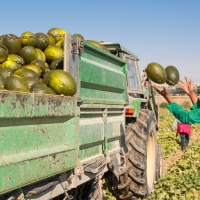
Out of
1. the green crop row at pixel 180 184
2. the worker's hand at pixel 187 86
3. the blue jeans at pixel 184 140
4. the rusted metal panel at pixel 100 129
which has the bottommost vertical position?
the green crop row at pixel 180 184

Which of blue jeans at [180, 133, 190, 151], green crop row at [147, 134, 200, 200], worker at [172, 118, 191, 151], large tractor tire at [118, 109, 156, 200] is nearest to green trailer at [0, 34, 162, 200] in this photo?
large tractor tire at [118, 109, 156, 200]

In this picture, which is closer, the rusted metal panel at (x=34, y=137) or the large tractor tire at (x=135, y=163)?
the rusted metal panel at (x=34, y=137)

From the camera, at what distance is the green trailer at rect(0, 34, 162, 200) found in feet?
10.4

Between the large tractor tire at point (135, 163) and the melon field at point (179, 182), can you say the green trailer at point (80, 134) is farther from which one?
Answer: the melon field at point (179, 182)

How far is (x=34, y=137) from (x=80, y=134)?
93 centimetres

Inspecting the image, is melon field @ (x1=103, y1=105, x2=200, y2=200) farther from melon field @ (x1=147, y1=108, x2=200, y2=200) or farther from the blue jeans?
the blue jeans

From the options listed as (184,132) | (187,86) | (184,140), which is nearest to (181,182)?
(187,86)

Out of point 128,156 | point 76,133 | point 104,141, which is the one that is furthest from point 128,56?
point 76,133

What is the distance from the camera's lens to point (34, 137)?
341 centimetres

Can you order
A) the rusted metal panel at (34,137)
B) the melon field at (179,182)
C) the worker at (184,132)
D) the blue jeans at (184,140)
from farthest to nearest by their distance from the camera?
1. the blue jeans at (184,140)
2. the worker at (184,132)
3. the melon field at (179,182)
4. the rusted metal panel at (34,137)

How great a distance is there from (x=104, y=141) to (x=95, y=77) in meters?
0.90

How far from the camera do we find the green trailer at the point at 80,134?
3.16 m

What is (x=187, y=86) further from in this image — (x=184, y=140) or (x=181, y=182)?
(x=184, y=140)

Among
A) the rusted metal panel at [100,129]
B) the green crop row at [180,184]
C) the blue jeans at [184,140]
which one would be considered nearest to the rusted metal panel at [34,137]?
the rusted metal panel at [100,129]
